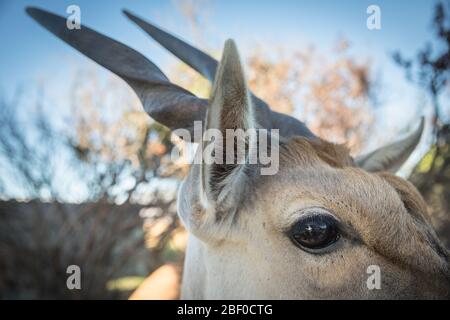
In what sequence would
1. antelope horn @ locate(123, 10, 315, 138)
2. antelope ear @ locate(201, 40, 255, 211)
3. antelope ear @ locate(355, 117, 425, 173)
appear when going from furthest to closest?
antelope ear @ locate(355, 117, 425, 173), antelope horn @ locate(123, 10, 315, 138), antelope ear @ locate(201, 40, 255, 211)

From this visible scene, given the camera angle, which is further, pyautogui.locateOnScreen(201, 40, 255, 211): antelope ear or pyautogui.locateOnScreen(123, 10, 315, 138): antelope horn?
pyautogui.locateOnScreen(123, 10, 315, 138): antelope horn

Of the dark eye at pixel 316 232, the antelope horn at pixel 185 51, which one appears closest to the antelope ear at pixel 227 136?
the dark eye at pixel 316 232

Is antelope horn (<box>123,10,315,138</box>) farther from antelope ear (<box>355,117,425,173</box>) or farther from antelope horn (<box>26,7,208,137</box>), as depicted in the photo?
antelope horn (<box>26,7,208,137</box>)

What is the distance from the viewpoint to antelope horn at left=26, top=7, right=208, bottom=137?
2822mm

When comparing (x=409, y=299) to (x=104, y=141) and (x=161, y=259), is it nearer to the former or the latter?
(x=104, y=141)

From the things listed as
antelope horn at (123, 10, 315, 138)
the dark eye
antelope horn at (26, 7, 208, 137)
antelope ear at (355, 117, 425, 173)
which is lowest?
the dark eye

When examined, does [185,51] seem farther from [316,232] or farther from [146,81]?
[316,232]

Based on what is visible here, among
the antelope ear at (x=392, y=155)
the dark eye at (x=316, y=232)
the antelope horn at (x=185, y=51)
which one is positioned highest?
the antelope horn at (x=185, y=51)

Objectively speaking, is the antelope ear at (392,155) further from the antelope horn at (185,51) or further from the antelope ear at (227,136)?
the antelope ear at (227,136)

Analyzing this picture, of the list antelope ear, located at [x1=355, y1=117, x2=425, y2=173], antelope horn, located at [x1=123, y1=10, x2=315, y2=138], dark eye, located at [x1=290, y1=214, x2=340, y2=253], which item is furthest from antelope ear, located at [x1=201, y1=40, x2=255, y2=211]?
antelope ear, located at [x1=355, y1=117, x2=425, y2=173]

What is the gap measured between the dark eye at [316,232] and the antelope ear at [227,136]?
18.8 inches

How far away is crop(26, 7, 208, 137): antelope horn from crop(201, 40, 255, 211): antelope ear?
571 mm

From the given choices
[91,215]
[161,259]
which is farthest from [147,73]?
[161,259]

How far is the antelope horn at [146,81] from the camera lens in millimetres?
2822
